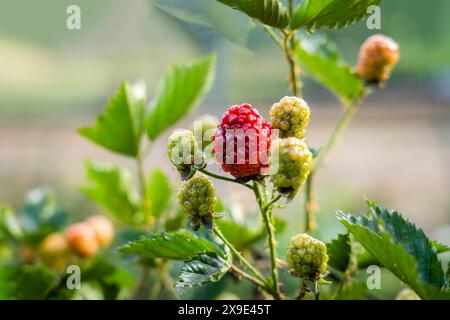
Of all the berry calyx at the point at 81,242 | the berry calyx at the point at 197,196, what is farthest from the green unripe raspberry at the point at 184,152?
the berry calyx at the point at 81,242

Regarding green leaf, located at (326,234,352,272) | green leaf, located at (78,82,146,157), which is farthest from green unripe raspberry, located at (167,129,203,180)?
green leaf, located at (78,82,146,157)

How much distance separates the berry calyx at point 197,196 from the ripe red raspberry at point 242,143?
19mm

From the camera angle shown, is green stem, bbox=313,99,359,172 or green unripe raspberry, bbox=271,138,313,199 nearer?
green unripe raspberry, bbox=271,138,313,199

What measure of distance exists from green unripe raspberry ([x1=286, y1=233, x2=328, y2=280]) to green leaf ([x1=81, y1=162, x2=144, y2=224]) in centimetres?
35

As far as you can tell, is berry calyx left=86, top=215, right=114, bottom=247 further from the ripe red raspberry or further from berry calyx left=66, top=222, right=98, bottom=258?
the ripe red raspberry

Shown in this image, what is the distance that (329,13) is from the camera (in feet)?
1.50

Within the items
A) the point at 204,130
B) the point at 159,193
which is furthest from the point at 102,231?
the point at 204,130

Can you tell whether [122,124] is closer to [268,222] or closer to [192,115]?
[268,222]

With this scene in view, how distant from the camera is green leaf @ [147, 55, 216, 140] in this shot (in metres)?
0.65

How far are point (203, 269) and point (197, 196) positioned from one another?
5cm

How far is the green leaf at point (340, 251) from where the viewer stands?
47 cm

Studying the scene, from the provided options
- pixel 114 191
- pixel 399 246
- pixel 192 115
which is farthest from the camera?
pixel 192 115

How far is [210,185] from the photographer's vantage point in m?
0.41

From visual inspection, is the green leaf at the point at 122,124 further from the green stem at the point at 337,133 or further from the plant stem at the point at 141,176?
the green stem at the point at 337,133
